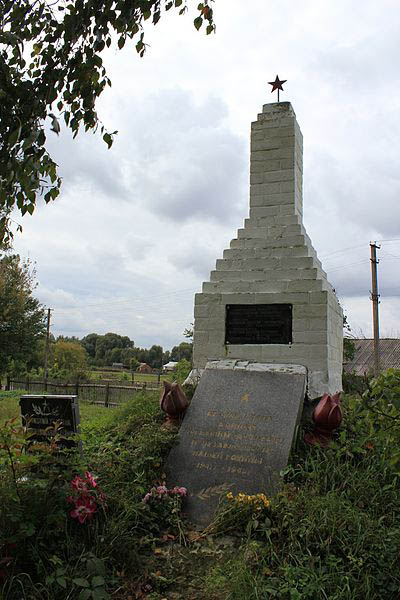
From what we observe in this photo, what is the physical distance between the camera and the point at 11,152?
2.71 m

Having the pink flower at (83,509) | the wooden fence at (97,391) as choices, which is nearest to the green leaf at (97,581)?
the pink flower at (83,509)

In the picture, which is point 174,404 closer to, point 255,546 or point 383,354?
point 255,546

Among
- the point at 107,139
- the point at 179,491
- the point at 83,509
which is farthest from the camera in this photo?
the point at 179,491

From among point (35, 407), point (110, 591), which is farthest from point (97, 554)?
point (35, 407)

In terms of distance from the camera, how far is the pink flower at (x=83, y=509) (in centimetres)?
317

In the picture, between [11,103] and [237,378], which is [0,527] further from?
[237,378]

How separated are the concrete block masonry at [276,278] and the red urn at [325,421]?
0.92 metres

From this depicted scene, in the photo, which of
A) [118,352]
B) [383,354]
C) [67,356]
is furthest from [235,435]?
[118,352]

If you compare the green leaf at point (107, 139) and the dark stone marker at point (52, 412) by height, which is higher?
the green leaf at point (107, 139)

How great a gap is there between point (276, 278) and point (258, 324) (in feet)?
2.01

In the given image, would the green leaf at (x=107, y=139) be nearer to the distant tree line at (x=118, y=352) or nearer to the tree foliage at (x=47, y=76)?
the tree foliage at (x=47, y=76)

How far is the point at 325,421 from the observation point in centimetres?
467

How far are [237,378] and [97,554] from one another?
8.79 ft

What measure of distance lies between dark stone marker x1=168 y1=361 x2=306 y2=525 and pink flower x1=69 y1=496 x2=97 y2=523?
0.99 meters
